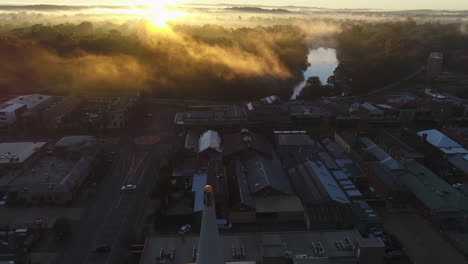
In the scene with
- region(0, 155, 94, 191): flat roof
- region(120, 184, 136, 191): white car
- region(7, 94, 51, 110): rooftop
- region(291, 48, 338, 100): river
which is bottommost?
region(120, 184, 136, 191): white car

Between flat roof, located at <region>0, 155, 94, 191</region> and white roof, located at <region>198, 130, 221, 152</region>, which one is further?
white roof, located at <region>198, 130, 221, 152</region>

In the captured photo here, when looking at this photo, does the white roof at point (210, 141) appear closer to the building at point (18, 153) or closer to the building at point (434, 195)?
the building at point (18, 153)

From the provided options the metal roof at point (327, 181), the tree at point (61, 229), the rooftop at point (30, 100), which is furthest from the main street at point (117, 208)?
the rooftop at point (30, 100)

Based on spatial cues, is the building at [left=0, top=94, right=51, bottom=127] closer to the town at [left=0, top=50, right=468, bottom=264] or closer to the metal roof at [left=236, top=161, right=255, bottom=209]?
the town at [left=0, top=50, right=468, bottom=264]

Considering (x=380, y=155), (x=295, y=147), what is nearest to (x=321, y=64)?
(x=295, y=147)

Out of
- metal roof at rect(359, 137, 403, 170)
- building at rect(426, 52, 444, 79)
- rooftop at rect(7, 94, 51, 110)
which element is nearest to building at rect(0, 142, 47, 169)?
rooftop at rect(7, 94, 51, 110)

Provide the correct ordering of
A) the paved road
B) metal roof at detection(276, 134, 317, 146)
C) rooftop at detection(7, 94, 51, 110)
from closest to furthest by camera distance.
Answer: the paved road → metal roof at detection(276, 134, 317, 146) → rooftop at detection(7, 94, 51, 110)
